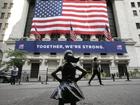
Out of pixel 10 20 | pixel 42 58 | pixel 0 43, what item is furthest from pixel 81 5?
pixel 0 43

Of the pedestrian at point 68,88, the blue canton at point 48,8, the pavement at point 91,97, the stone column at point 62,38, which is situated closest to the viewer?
the pedestrian at point 68,88

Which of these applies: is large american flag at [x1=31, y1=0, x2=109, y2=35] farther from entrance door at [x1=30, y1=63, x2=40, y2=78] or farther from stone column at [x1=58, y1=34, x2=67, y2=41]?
entrance door at [x1=30, y1=63, x2=40, y2=78]

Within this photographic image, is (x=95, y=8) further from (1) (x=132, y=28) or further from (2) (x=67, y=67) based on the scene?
(2) (x=67, y=67)

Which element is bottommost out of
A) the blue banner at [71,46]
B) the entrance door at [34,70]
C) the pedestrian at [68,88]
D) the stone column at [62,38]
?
the pedestrian at [68,88]

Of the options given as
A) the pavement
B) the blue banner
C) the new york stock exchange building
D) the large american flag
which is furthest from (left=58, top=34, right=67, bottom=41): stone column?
the pavement

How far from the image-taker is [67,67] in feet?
8.53

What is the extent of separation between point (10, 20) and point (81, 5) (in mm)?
17417

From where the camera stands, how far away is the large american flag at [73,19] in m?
32.5

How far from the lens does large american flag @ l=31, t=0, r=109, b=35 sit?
107 feet

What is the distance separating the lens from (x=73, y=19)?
32531 millimetres

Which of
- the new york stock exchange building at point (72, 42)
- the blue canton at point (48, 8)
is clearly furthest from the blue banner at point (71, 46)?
the blue canton at point (48, 8)

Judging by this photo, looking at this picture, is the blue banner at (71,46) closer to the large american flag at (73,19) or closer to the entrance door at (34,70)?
the large american flag at (73,19)

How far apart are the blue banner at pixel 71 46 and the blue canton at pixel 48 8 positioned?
18.8 feet

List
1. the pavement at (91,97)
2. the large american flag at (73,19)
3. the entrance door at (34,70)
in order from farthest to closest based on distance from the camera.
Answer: the large american flag at (73,19)
the entrance door at (34,70)
the pavement at (91,97)
